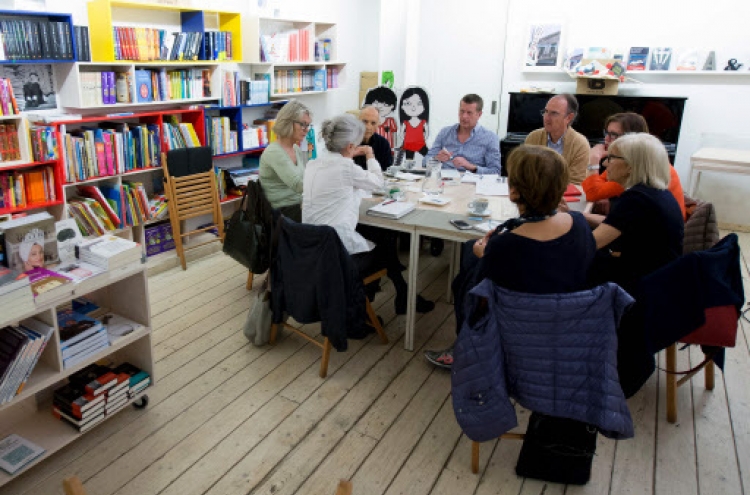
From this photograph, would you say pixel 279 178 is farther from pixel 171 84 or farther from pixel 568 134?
pixel 568 134

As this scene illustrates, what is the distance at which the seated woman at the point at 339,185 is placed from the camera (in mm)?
2885

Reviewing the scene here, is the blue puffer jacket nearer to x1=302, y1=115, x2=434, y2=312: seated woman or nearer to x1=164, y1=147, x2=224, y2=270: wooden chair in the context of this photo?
x1=302, y1=115, x2=434, y2=312: seated woman

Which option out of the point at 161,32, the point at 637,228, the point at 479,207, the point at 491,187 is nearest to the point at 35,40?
the point at 161,32

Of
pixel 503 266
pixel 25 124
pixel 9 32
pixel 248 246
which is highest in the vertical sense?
pixel 9 32

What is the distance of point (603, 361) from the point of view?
6.22ft

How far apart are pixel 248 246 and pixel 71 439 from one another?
1.52 m

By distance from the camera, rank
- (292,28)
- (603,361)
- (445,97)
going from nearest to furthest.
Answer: (603,361) < (292,28) < (445,97)

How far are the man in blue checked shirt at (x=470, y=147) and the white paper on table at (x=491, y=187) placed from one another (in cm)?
35

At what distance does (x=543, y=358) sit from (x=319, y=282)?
3.77 feet

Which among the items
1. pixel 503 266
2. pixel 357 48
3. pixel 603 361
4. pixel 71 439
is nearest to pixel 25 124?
pixel 71 439

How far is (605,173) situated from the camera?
2.99 metres

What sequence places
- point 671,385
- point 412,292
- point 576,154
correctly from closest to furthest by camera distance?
point 671,385, point 412,292, point 576,154

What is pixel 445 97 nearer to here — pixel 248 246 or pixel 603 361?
pixel 248 246

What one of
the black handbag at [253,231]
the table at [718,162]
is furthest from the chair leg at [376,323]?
the table at [718,162]
